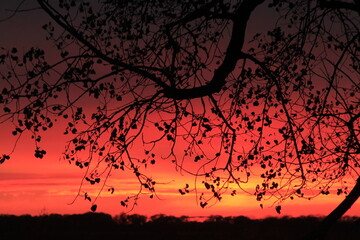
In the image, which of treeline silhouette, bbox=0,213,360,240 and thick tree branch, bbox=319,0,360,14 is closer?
thick tree branch, bbox=319,0,360,14

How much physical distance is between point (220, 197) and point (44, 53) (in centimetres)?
477

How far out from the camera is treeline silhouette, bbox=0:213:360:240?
19953 mm

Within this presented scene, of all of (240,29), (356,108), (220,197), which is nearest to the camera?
(240,29)

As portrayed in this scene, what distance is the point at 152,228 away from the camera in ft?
70.9

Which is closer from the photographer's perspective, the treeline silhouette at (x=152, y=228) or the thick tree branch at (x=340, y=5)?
the thick tree branch at (x=340, y=5)

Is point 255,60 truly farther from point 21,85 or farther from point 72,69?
point 21,85

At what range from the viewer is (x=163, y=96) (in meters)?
10.6

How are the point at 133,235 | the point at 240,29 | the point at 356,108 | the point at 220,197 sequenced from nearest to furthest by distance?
the point at 240,29
the point at 220,197
the point at 356,108
the point at 133,235

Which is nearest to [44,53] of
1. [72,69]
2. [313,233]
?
[72,69]

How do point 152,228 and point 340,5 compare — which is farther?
point 152,228

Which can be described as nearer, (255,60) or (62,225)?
(255,60)

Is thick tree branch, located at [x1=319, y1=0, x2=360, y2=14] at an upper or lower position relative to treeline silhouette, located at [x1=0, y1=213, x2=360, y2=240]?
upper

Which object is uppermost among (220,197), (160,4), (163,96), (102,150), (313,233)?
(160,4)

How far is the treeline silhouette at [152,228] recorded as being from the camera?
1995 cm
